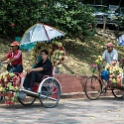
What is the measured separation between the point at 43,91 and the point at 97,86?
263cm

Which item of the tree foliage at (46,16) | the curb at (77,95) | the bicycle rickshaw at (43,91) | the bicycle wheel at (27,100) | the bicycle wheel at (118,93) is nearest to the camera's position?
the bicycle rickshaw at (43,91)

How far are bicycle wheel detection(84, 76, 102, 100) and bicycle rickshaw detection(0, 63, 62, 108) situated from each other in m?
1.89

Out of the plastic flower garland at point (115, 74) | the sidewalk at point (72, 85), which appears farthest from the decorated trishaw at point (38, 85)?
the plastic flower garland at point (115, 74)

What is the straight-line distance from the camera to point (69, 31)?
16.6 meters

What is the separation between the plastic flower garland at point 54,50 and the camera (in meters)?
11.7

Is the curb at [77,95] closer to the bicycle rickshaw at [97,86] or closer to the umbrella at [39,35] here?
the bicycle rickshaw at [97,86]

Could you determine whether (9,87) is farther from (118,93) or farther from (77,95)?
(118,93)

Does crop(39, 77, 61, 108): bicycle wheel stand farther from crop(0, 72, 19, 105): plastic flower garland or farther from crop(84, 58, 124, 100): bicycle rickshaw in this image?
crop(84, 58, 124, 100): bicycle rickshaw

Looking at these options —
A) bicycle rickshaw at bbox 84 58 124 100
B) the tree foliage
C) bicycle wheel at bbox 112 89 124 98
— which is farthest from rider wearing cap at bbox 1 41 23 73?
A: the tree foliage

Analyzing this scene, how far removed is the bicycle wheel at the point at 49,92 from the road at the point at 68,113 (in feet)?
0.53

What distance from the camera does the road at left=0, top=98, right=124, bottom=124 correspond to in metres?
9.02

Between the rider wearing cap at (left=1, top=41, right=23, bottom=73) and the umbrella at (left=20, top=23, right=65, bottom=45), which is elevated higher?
the umbrella at (left=20, top=23, right=65, bottom=45)

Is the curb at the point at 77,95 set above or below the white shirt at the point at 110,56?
below

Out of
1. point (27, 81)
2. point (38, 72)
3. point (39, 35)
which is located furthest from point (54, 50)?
point (27, 81)
